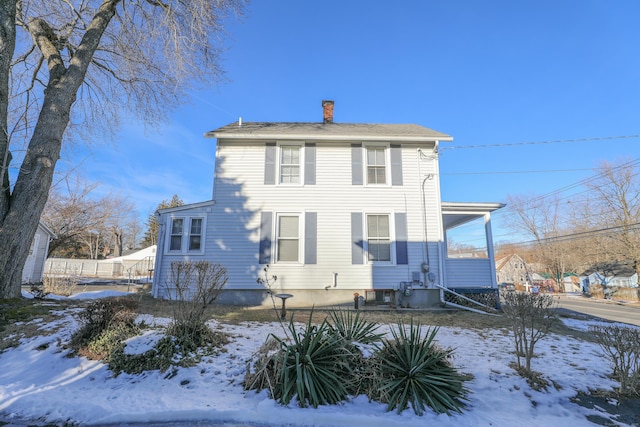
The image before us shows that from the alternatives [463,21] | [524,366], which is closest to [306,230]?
[524,366]

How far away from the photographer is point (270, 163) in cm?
1082

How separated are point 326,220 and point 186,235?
4.85m

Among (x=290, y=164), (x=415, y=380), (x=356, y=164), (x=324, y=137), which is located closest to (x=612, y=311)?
(x=356, y=164)

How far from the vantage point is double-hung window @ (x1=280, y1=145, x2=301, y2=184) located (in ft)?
35.7

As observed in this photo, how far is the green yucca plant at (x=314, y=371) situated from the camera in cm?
326

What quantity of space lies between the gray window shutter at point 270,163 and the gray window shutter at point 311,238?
1.82 m

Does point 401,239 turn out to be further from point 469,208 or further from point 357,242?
point 469,208

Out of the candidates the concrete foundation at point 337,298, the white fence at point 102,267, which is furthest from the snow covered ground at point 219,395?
the white fence at point 102,267

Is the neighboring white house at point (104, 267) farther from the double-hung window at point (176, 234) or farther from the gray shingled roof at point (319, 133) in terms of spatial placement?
the gray shingled roof at point (319, 133)

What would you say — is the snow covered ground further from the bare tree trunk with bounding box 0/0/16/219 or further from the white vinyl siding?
the white vinyl siding

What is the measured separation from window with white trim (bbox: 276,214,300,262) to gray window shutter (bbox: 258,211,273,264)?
28 centimetres

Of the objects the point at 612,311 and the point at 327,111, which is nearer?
the point at 327,111

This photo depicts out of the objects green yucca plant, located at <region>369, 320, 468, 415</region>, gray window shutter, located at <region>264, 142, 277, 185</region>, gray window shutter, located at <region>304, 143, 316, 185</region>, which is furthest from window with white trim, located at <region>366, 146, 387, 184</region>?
green yucca plant, located at <region>369, 320, 468, 415</region>

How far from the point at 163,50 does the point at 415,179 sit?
9482mm
